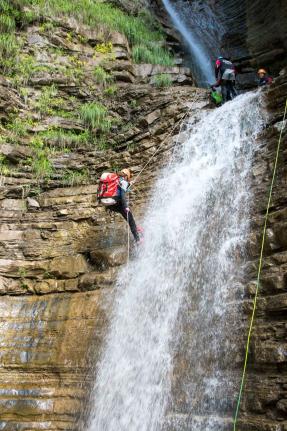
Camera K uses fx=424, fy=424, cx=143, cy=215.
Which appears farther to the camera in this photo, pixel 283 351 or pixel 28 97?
pixel 28 97

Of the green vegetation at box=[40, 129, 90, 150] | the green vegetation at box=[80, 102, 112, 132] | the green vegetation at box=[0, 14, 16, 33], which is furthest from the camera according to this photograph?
the green vegetation at box=[0, 14, 16, 33]

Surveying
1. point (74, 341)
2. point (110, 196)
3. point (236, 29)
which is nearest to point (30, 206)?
point (110, 196)

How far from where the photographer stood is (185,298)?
7172 mm

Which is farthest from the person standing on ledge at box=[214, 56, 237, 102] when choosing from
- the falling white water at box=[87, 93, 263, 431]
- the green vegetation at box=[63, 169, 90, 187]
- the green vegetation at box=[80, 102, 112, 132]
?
the green vegetation at box=[63, 169, 90, 187]

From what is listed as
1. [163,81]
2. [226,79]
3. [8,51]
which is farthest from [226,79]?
[8,51]

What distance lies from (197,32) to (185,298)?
16.6 meters

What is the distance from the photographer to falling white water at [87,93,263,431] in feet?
19.9

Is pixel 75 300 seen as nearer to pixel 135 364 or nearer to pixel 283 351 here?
pixel 135 364

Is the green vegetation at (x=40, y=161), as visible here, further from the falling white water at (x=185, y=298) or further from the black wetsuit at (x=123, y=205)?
the black wetsuit at (x=123, y=205)

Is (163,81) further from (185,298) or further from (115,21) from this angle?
(185,298)

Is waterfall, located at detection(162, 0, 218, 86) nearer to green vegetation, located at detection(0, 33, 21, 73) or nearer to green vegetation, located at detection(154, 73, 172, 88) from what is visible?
green vegetation, located at detection(154, 73, 172, 88)

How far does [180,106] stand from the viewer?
11562 millimetres

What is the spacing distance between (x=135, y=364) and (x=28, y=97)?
32.1ft

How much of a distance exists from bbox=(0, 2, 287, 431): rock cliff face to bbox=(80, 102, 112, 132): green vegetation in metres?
0.19
